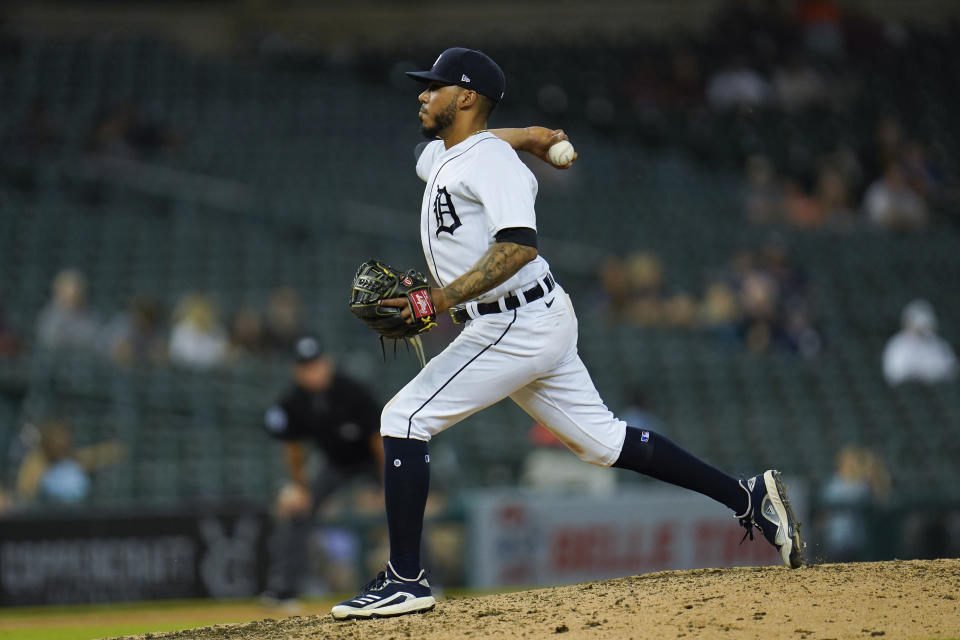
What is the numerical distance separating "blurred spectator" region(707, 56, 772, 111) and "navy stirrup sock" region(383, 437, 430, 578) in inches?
465

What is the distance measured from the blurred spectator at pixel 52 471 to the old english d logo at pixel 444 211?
527 cm

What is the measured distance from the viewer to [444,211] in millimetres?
3914

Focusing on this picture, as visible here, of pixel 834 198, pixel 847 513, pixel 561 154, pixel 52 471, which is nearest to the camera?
pixel 561 154

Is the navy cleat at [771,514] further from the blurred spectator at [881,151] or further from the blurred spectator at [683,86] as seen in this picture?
the blurred spectator at [683,86]

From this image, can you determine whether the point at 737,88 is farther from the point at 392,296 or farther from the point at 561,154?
the point at 392,296

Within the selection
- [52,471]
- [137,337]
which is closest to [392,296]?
[52,471]

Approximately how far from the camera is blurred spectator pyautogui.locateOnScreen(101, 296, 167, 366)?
31.4 feet

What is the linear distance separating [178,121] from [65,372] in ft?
16.4

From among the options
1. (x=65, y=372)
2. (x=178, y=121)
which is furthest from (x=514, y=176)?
(x=178, y=121)

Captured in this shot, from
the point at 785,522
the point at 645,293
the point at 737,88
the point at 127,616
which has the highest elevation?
the point at 737,88

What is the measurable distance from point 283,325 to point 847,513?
468 cm

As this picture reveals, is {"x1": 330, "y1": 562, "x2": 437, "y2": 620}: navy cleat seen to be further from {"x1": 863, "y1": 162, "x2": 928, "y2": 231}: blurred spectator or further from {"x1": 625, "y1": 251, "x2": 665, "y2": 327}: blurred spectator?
{"x1": 863, "y1": 162, "x2": 928, "y2": 231}: blurred spectator

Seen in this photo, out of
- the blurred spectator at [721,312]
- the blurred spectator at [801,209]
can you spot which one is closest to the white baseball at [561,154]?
the blurred spectator at [721,312]

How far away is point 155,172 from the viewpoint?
12.5 m
